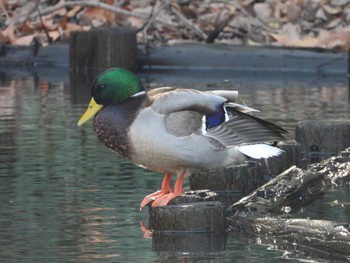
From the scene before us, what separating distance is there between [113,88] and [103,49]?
1122 centimetres

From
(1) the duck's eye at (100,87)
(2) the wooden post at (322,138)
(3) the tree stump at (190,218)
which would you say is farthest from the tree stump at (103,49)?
(3) the tree stump at (190,218)

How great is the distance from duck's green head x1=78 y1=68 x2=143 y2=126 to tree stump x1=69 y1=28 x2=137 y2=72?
10782 millimetres

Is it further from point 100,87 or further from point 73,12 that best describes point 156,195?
point 73,12

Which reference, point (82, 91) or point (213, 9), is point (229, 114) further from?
point (213, 9)

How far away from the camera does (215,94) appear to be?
9000 millimetres

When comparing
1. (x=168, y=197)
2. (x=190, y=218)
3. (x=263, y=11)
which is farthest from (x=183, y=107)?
(x=263, y=11)

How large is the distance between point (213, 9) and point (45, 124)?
845 cm

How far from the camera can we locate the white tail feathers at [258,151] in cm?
890

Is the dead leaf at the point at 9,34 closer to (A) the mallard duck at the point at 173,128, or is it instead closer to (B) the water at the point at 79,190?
(B) the water at the point at 79,190

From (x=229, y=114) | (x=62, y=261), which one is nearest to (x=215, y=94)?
(x=229, y=114)

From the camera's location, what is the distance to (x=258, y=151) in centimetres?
895

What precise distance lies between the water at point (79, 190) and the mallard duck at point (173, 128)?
482mm

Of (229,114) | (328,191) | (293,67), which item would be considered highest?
(229,114)

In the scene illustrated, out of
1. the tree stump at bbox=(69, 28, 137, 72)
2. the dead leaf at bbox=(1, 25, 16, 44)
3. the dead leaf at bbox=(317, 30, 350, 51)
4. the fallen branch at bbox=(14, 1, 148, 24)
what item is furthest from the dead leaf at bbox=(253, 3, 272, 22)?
the dead leaf at bbox=(1, 25, 16, 44)
